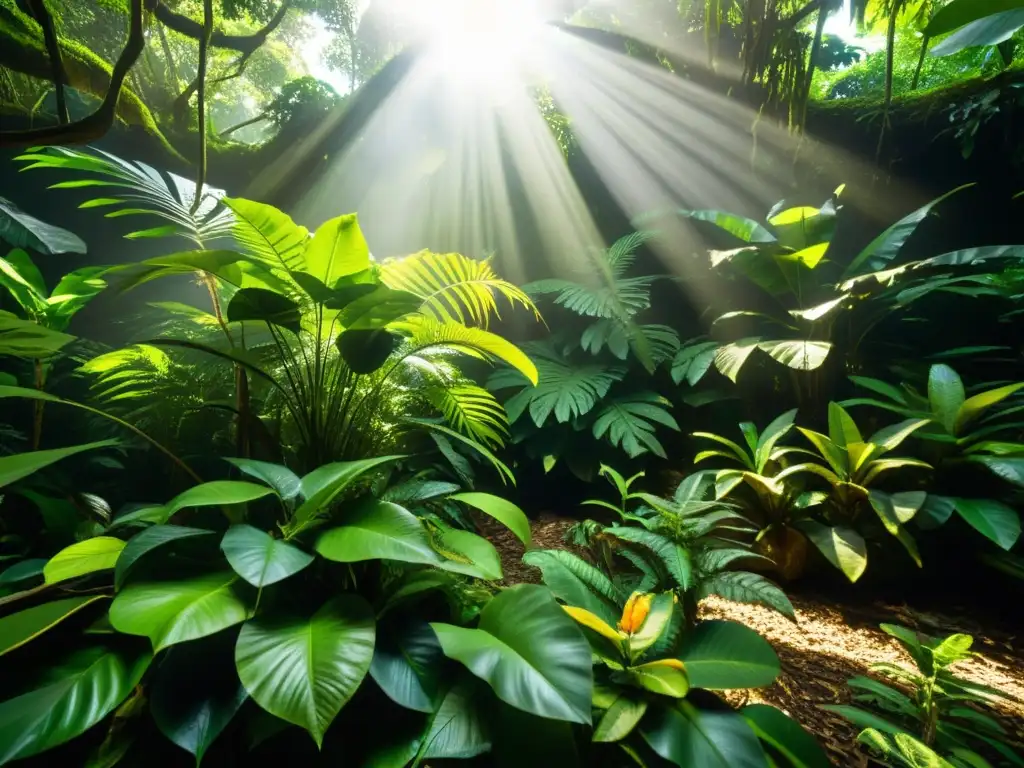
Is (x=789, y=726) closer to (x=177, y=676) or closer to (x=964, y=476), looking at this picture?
(x=177, y=676)

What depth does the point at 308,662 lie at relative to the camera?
813mm

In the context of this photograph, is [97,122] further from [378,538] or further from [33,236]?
[378,538]

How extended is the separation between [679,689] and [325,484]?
84 centimetres

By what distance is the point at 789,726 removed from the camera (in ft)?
3.14

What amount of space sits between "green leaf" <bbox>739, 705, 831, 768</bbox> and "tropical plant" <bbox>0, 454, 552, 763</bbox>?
442mm

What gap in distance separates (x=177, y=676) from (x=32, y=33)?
434cm

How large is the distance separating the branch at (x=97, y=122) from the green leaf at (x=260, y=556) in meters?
1.39

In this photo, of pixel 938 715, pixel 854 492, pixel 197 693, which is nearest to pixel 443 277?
pixel 197 693

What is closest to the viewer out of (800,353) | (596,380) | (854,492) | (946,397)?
(854,492)

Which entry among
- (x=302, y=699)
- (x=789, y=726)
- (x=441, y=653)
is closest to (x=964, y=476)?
(x=789, y=726)

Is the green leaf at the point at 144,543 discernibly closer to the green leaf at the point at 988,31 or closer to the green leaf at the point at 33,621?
the green leaf at the point at 33,621

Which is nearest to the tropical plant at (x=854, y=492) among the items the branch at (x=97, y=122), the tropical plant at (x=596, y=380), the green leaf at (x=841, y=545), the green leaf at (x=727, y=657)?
the green leaf at (x=841, y=545)

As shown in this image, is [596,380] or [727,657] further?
[596,380]

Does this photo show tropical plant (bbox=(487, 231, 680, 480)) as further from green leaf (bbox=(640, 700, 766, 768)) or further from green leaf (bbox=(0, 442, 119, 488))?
green leaf (bbox=(0, 442, 119, 488))
